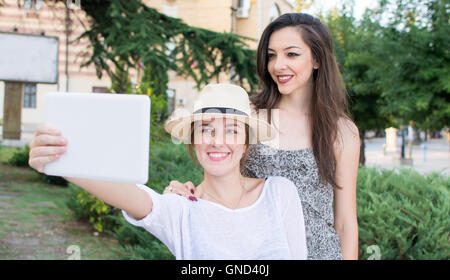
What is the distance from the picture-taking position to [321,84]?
1.99m

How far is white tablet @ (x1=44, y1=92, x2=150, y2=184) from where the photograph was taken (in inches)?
38.0

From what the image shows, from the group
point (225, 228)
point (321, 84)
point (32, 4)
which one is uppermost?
point (32, 4)

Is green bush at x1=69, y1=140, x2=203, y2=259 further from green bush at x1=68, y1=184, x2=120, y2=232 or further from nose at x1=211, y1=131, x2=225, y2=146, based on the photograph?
nose at x1=211, y1=131, x2=225, y2=146

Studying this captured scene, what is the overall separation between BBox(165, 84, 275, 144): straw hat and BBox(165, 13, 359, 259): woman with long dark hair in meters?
0.40

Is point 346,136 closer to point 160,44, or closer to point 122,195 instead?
point 122,195

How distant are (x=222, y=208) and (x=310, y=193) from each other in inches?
23.9

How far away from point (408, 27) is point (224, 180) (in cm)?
634

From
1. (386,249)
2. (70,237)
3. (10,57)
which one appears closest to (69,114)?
(386,249)

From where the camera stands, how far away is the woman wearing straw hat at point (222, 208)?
1.39 meters

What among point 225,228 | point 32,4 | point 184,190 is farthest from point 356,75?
point 225,228

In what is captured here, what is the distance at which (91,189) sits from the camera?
114cm

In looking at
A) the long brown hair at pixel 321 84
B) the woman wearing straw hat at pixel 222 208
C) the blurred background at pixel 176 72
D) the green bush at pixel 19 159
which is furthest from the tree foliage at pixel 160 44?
the green bush at pixel 19 159

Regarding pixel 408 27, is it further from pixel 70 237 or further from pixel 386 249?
pixel 70 237

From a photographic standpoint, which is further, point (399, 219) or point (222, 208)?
point (399, 219)
